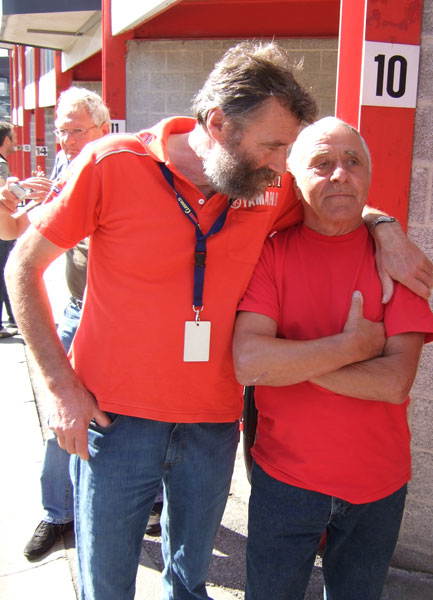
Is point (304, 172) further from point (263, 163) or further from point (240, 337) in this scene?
point (240, 337)

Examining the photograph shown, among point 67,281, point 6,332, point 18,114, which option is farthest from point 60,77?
point 18,114

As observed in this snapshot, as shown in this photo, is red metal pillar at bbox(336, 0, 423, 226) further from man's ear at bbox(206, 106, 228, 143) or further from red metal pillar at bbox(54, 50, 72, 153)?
red metal pillar at bbox(54, 50, 72, 153)

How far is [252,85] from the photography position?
1.67 meters

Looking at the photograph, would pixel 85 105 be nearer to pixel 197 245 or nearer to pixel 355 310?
pixel 197 245

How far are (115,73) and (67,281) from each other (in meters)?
4.07

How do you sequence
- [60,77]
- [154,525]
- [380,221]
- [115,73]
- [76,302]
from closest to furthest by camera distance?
1. [380,221]
2. [76,302]
3. [154,525]
4. [115,73]
5. [60,77]

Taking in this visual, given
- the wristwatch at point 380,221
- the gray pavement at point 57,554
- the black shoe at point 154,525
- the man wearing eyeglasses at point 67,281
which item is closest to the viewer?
the wristwatch at point 380,221

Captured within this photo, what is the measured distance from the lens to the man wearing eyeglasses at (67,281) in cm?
269

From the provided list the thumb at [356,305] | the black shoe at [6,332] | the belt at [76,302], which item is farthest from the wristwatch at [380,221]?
the black shoe at [6,332]

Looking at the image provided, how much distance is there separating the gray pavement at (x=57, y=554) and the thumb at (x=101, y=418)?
1193 millimetres

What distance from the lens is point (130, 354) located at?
172 cm

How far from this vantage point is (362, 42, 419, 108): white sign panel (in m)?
2.30

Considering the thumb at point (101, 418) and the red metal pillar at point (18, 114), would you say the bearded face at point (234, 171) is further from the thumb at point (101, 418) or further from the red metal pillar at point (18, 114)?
the red metal pillar at point (18, 114)

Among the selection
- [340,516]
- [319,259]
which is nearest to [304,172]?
[319,259]
